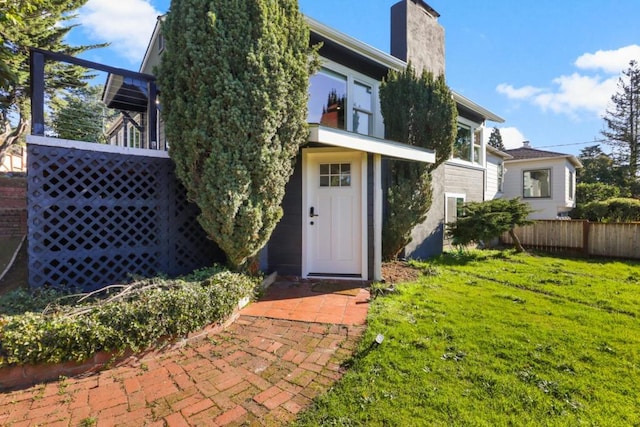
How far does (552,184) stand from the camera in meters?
16.0

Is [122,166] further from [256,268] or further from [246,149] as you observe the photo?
[256,268]

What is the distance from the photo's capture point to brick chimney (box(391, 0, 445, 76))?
819 centimetres

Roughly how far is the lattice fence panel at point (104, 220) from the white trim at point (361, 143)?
236cm

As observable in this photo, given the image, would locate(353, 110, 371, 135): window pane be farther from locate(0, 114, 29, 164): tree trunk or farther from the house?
locate(0, 114, 29, 164): tree trunk

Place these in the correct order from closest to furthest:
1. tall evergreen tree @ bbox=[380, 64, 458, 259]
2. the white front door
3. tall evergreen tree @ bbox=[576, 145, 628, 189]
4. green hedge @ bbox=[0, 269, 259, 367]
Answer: green hedge @ bbox=[0, 269, 259, 367], the white front door, tall evergreen tree @ bbox=[380, 64, 458, 259], tall evergreen tree @ bbox=[576, 145, 628, 189]

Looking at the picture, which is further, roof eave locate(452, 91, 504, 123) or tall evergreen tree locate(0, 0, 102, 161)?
tall evergreen tree locate(0, 0, 102, 161)

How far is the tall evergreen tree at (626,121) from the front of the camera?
995 inches

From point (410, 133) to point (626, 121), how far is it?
31137mm

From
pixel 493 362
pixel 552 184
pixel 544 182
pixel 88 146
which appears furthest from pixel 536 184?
pixel 88 146

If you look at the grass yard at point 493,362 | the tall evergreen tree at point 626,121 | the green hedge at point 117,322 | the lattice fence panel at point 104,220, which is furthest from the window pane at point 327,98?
the tall evergreen tree at point 626,121

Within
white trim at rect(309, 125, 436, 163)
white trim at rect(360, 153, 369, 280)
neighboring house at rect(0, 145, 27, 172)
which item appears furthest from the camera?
neighboring house at rect(0, 145, 27, 172)

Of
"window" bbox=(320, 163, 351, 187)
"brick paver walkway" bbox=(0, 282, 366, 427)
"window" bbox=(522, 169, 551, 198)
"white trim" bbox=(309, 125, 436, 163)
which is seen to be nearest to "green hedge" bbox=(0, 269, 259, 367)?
"brick paver walkway" bbox=(0, 282, 366, 427)

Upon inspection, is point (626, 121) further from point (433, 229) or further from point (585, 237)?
point (433, 229)

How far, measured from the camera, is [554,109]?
32.3 meters
